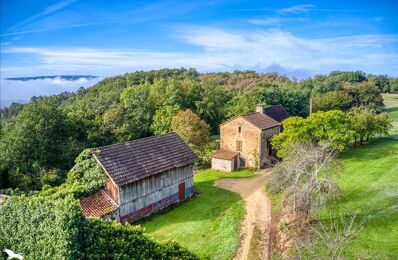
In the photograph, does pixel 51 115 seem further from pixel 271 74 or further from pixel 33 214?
pixel 271 74

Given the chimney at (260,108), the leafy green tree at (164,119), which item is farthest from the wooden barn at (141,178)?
the leafy green tree at (164,119)

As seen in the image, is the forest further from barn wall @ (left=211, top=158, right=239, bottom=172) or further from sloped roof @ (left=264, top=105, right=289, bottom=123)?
sloped roof @ (left=264, top=105, right=289, bottom=123)

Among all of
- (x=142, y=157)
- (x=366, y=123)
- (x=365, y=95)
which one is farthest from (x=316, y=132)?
(x=365, y=95)

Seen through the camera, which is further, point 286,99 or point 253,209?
point 286,99

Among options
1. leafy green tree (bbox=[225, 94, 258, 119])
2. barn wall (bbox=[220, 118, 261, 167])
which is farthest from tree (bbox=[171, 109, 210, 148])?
leafy green tree (bbox=[225, 94, 258, 119])

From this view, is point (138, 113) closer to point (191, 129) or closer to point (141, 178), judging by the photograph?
point (191, 129)

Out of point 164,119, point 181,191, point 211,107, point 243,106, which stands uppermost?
point 243,106
